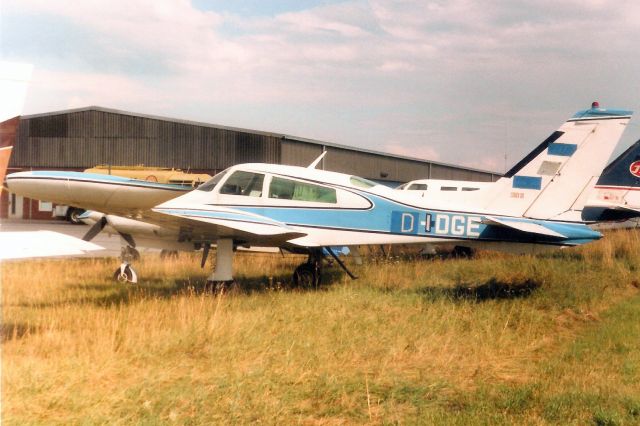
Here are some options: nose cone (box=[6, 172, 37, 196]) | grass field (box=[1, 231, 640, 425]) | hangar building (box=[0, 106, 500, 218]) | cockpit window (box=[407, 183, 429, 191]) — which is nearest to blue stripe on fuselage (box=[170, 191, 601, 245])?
grass field (box=[1, 231, 640, 425])

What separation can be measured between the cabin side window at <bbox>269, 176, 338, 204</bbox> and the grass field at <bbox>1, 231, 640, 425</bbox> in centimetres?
153

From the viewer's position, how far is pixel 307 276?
10766 mm

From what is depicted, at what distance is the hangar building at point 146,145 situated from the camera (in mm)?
31938

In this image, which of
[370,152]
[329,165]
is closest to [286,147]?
[329,165]

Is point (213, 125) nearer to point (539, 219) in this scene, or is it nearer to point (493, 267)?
point (493, 267)

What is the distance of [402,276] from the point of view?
11.8m

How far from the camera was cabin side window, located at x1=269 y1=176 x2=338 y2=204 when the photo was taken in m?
9.89

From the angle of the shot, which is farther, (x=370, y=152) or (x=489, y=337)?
(x=370, y=152)

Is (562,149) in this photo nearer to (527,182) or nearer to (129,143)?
(527,182)

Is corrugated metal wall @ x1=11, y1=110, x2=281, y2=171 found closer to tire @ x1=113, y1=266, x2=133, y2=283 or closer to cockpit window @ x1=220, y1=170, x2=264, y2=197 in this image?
tire @ x1=113, y1=266, x2=133, y2=283

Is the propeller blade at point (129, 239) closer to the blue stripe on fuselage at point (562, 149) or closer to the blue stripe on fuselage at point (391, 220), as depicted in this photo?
the blue stripe on fuselage at point (391, 220)

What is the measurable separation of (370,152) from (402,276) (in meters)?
26.4

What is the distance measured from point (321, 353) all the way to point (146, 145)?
2939cm

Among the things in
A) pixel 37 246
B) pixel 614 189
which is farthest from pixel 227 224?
pixel 614 189
